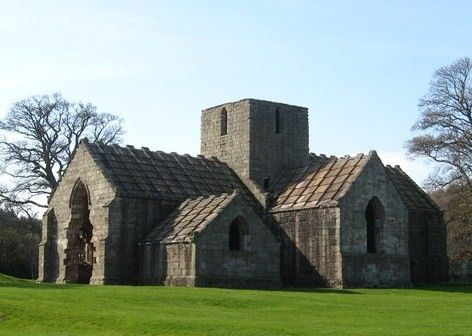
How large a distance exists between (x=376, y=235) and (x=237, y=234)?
242 inches

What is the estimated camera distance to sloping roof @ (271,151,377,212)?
36.2 metres

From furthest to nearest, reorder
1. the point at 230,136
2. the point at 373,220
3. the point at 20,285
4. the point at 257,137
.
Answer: the point at 230,136 → the point at 257,137 → the point at 373,220 → the point at 20,285

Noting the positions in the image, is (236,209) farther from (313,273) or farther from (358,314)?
(358,314)

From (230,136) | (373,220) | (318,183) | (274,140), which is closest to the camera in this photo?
(373,220)

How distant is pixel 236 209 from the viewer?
3384 centimetres

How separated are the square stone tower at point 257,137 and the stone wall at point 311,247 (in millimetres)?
4341

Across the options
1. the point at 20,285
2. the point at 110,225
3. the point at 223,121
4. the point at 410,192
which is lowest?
the point at 20,285

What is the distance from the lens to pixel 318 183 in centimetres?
3812

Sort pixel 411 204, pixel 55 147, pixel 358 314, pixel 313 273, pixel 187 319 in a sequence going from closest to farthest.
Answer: pixel 187 319, pixel 358 314, pixel 313 273, pixel 411 204, pixel 55 147

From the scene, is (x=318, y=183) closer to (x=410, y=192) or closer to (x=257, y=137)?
(x=257, y=137)

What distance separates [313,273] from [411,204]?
940 centimetres

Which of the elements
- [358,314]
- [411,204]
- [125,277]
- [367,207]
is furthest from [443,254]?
[358,314]

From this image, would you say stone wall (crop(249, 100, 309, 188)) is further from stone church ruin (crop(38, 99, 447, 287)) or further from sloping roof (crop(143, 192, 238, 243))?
sloping roof (crop(143, 192, 238, 243))

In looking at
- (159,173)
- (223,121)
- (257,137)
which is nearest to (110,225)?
(159,173)
